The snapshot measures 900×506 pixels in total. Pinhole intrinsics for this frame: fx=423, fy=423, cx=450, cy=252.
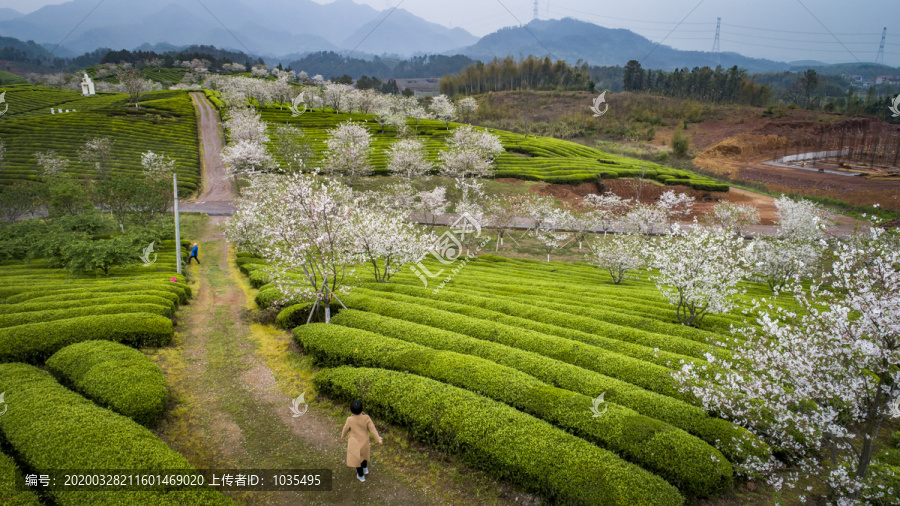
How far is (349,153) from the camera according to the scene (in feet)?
193

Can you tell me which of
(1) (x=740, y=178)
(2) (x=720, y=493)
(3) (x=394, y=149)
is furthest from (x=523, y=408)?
(1) (x=740, y=178)

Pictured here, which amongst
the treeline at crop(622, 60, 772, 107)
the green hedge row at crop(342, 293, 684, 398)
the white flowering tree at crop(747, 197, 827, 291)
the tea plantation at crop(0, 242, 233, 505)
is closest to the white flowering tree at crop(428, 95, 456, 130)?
the white flowering tree at crop(747, 197, 827, 291)

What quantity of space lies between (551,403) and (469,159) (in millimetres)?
48247

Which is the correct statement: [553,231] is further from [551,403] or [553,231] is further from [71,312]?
[71,312]

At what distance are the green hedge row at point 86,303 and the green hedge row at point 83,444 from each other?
28.4 feet

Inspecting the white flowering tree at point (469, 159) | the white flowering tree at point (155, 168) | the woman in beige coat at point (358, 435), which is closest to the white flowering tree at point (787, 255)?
the woman in beige coat at point (358, 435)

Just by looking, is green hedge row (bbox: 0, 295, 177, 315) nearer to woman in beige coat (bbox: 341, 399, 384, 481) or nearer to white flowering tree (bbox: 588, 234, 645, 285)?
woman in beige coat (bbox: 341, 399, 384, 481)

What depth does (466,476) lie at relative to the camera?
36.5ft

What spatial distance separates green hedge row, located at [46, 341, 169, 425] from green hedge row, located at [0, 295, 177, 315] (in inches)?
200

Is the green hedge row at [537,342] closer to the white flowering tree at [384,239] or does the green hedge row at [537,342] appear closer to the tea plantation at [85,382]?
the white flowering tree at [384,239]


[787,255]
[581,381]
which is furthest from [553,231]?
[581,381]

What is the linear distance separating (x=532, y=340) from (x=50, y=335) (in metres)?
18.3

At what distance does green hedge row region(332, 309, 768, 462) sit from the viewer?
11320mm

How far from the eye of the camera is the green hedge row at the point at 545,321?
16125 millimetres
